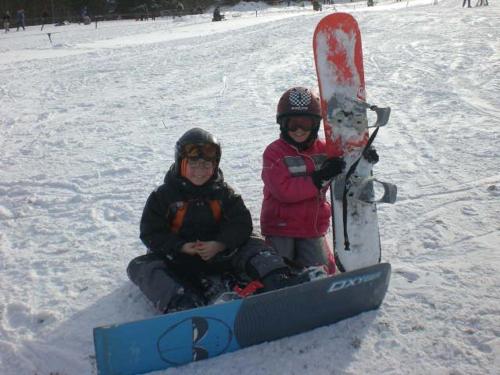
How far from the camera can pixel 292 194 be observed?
3104 mm

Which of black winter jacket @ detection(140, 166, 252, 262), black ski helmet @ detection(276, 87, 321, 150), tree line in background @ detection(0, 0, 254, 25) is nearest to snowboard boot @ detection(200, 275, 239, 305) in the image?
black winter jacket @ detection(140, 166, 252, 262)

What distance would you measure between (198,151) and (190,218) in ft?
1.42

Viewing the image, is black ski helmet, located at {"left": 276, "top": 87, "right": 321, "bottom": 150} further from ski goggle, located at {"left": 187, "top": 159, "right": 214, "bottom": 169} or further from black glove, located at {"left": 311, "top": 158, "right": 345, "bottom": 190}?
ski goggle, located at {"left": 187, "top": 159, "right": 214, "bottom": 169}

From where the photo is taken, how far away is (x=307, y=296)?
252cm

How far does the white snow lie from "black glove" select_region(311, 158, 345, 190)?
79 centimetres

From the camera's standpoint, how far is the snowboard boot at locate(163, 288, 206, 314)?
2688mm

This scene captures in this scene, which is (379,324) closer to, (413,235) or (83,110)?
(413,235)

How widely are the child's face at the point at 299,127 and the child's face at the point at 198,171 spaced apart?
1.98ft

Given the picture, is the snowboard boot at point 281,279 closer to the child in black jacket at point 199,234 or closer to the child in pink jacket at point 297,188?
the child in black jacket at point 199,234

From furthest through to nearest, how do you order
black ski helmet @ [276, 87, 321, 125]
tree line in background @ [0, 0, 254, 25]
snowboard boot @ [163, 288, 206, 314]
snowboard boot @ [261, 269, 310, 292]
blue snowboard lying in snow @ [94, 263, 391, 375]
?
1. tree line in background @ [0, 0, 254, 25]
2. black ski helmet @ [276, 87, 321, 125]
3. snowboard boot @ [261, 269, 310, 292]
4. snowboard boot @ [163, 288, 206, 314]
5. blue snowboard lying in snow @ [94, 263, 391, 375]

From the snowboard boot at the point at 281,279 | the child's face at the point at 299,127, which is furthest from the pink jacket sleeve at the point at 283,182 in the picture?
the snowboard boot at the point at 281,279

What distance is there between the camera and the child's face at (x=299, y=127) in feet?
10.7

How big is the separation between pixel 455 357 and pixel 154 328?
1.46 m

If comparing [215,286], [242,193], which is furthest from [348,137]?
[242,193]
